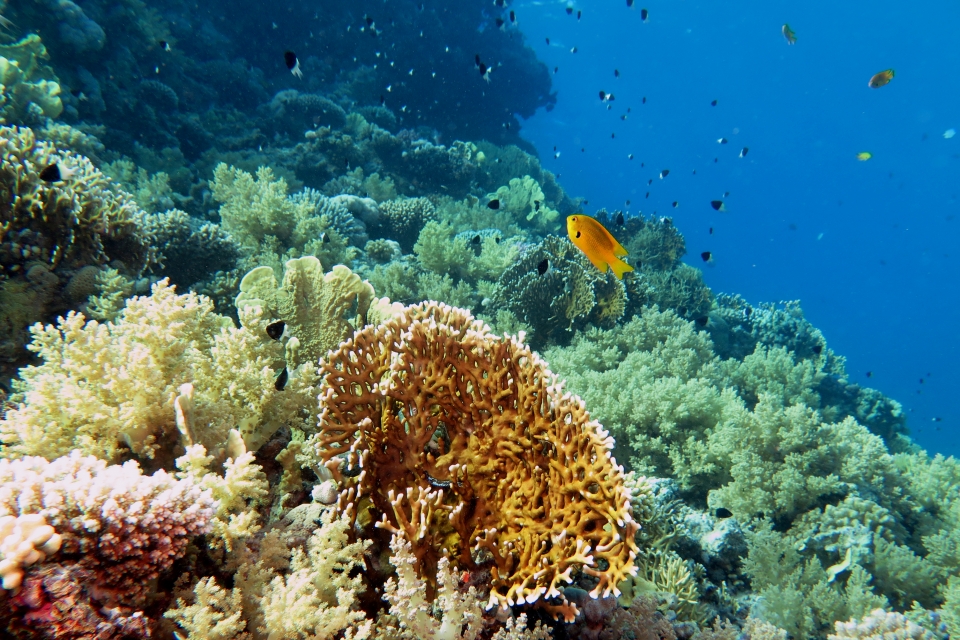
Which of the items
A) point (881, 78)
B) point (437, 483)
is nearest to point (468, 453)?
point (437, 483)

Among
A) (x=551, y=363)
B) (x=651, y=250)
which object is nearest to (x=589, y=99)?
(x=651, y=250)

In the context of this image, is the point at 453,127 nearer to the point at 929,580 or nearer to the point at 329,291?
the point at 329,291

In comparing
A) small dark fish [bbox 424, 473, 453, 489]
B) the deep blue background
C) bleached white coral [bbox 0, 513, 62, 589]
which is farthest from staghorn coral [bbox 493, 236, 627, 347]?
the deep blue background

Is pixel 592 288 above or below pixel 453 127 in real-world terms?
below

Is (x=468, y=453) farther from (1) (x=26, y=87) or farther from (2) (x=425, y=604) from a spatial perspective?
A: (1) (x=26, y=87)

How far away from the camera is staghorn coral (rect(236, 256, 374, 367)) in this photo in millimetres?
4305

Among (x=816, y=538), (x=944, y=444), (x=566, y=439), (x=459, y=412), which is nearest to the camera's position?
(x=566, y=439)

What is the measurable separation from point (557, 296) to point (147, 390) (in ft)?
20.6

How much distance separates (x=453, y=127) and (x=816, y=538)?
20.9m

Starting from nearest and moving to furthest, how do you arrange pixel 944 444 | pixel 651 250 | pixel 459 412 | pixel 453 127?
pixel 459 412 < pixel 651 250 < pixel 453 127 < pixel 944 444

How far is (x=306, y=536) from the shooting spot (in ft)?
7.84

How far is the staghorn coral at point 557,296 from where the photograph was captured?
7.68 m

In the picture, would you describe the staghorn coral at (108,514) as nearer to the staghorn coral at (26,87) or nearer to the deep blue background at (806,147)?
the staghorn coral at (26,87)

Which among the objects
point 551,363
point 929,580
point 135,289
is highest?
point 551,363
